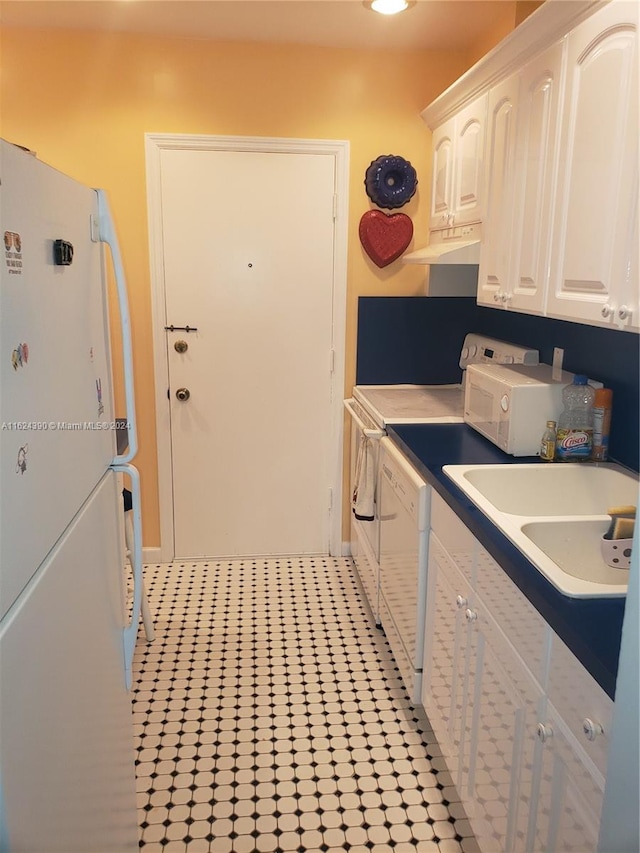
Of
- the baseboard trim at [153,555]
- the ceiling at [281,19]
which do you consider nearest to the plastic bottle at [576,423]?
the ceiling at [281,19]

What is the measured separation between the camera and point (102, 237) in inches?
55.9

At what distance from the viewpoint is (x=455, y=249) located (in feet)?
8.23

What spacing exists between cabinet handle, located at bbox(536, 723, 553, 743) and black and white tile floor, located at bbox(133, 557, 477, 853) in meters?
0.77

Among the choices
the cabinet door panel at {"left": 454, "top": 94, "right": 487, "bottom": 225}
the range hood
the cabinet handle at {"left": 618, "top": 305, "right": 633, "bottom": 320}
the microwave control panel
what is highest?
the cabinet door panel at {"left": 454, "top": 94, "right": 487, "bottom": 225}

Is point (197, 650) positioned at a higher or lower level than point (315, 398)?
lower

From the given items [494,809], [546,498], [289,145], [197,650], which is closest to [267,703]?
[197,650]

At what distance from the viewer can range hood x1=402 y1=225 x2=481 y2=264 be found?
2504 mm

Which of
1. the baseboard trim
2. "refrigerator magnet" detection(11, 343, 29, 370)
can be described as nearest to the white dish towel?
the baseboard trim

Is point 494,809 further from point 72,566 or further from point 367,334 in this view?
point 367,334

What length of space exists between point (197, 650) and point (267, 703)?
1.50 feet

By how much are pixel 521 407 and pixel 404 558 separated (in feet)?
2.20

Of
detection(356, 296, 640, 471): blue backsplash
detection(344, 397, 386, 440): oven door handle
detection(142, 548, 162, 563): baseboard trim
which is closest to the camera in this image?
detection(344, 397, 386, 440): oven door handle

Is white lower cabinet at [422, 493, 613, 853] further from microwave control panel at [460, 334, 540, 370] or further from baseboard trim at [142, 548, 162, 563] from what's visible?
baseboard trim at [142, 548, 162, 563]

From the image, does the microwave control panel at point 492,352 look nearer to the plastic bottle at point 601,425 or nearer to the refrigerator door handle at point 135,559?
the plastic bottle at point 601,425
